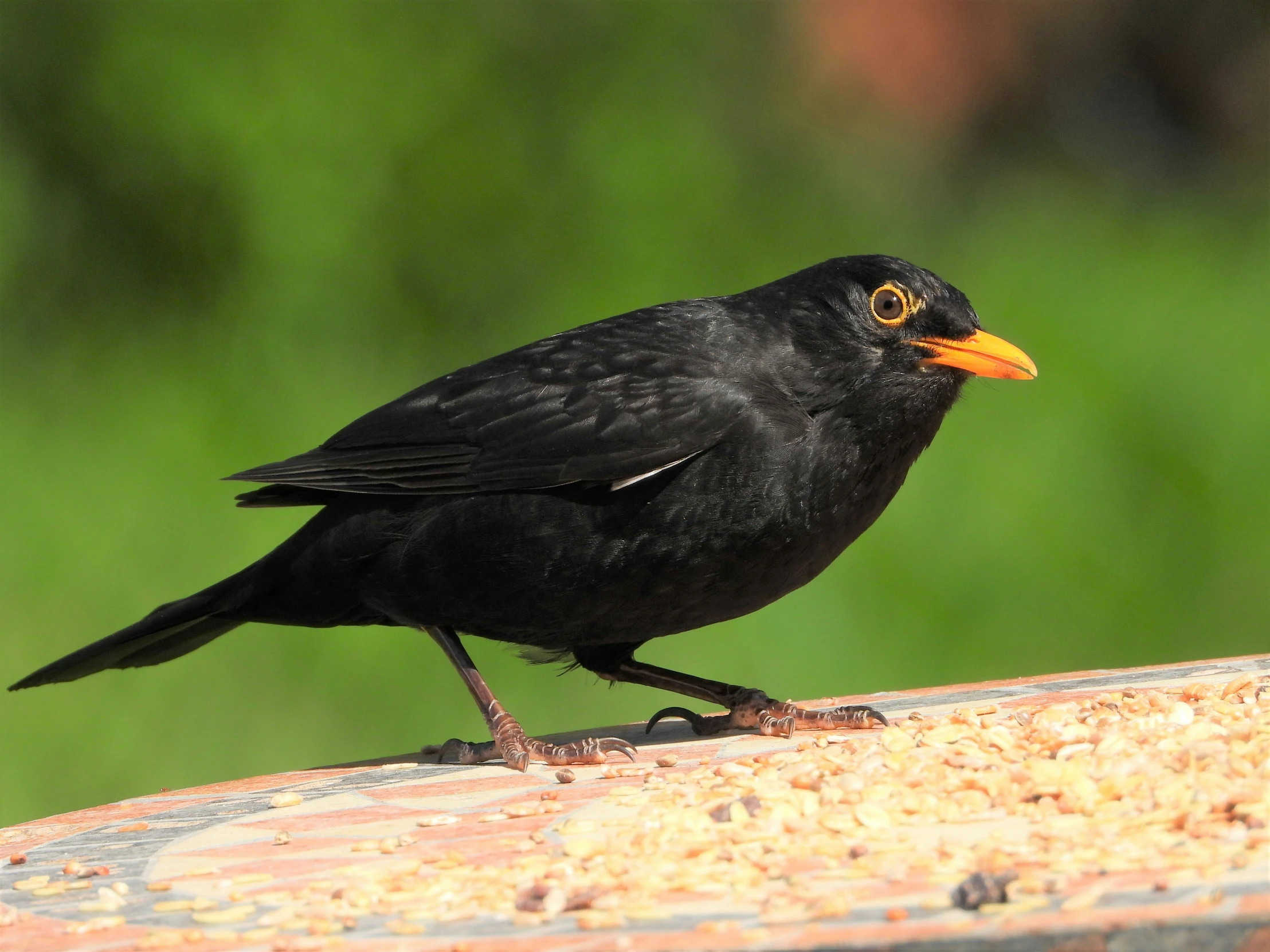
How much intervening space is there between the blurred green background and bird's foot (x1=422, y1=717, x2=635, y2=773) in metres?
3.22

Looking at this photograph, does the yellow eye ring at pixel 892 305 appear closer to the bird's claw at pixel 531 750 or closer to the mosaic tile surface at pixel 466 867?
the mosaic tile surface at pixel 466 867

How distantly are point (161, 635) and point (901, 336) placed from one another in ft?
7.74

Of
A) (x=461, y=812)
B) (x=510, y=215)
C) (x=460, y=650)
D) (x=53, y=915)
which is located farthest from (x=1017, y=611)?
(x=53, y=915)

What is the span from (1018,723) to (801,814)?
918 millimetres

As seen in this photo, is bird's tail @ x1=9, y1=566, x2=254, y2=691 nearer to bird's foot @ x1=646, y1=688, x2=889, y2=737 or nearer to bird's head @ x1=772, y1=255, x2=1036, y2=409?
bird's foot @ x1=646, y1=688, x2=889, y2=737

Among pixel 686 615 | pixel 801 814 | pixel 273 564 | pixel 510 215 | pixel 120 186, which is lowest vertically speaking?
pixel 801 814

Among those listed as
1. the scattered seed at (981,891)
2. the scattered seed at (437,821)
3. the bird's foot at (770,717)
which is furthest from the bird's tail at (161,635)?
the scattered seed at (981,891)

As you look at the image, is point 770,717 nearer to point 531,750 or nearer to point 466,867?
point 531,750

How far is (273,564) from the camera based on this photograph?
434 centimetres

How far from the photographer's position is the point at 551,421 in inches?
158

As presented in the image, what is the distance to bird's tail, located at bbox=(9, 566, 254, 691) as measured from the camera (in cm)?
442

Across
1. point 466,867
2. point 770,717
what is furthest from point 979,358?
point 466,867

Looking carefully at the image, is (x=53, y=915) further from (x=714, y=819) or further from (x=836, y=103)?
(x=836, y=103)

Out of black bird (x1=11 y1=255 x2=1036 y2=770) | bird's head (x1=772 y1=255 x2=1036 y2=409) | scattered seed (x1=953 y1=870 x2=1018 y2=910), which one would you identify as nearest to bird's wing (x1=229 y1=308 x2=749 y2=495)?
black bird (x1=11 y1=255 x2=1036 y2=770)
